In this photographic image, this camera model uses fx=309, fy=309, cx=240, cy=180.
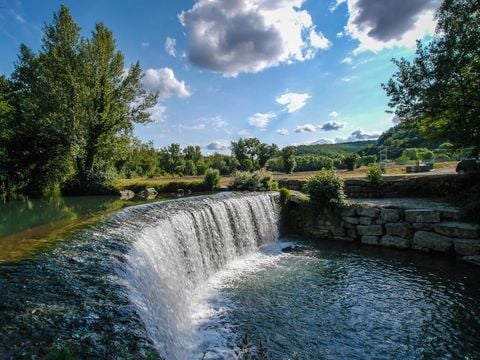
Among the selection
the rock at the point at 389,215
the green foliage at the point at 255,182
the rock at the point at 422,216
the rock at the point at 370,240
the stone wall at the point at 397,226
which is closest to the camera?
the stone wall at the point at 397,226

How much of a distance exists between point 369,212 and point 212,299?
9.40 meters

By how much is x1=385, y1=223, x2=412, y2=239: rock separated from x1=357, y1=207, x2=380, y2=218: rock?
707 millimetres

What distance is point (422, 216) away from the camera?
1324cm

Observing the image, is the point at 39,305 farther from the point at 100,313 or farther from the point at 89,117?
the point at 89,117

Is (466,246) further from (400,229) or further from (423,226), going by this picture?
(400,229)

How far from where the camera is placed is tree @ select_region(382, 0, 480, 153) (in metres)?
14.1

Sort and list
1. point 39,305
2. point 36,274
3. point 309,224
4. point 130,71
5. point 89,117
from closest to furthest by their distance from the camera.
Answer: point 39,305
point 36,274
point 309,224
point 89,117
point 130,71

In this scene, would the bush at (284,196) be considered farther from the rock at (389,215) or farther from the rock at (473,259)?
the rock at (473,259)

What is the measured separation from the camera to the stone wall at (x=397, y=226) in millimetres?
12102

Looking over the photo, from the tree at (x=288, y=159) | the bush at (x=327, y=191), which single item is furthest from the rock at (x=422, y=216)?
the tree at (x=288, y=159)

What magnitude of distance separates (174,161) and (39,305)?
245 ft

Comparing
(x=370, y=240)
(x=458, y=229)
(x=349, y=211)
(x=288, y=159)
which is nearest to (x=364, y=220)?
(x=349, y=211)

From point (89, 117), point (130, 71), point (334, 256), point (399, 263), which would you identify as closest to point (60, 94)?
point (89, 117)

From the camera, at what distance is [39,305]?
491 cm
